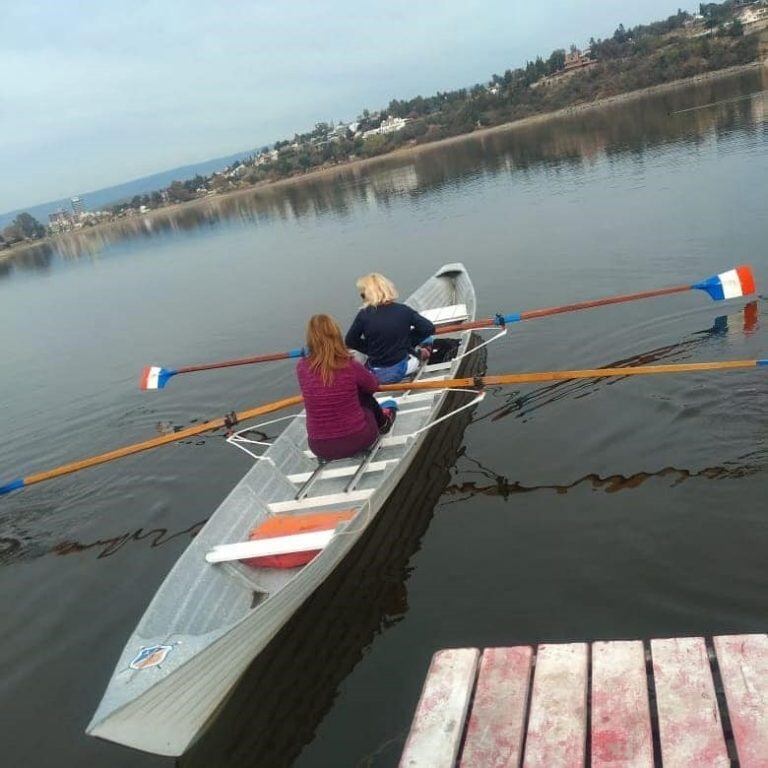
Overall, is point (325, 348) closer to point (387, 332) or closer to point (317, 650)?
point (387, 332)

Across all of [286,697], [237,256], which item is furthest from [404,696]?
[237,256]

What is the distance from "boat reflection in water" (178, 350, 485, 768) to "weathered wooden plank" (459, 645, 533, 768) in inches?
75.4

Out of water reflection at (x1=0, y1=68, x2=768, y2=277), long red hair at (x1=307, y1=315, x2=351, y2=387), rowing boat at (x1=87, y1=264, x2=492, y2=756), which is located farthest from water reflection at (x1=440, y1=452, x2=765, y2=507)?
water reflection at (x1=0, y1=68, x2=768, y2=277)

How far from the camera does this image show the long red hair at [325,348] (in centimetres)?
745

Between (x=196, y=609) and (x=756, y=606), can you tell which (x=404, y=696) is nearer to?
(x=196, y=609)

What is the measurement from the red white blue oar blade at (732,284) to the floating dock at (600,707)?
8479 millimetres

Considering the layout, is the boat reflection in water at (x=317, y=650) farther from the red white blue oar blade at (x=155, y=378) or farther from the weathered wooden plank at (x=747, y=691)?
the red white blue oar blade at (x=155, y=378)

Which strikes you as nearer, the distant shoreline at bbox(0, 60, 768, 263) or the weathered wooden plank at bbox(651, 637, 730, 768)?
the weathered wooden plank at bbox(651, 637, 730, 768)

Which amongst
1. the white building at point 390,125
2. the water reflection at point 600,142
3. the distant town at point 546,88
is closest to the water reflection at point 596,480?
the water reflection at point 600,142

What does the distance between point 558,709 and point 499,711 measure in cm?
36

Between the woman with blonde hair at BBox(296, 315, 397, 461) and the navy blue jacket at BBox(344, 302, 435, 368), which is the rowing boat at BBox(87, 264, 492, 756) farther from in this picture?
the navy blue jacket at BBox(344, 302, 435, 368)

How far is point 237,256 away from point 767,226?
29.1 meters

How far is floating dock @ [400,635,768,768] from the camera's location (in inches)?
149

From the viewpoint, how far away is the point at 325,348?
7.49 m
